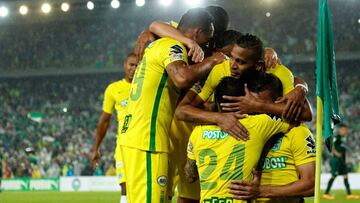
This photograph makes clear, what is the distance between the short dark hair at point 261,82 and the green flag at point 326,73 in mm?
418

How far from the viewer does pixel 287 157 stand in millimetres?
4773

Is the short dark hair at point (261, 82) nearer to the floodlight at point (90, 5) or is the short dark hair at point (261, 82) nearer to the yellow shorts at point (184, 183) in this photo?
the yellow shorts at point (184, 183)

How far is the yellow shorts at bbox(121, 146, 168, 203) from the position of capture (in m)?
5.46

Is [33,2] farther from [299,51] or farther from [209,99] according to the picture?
[209,99]

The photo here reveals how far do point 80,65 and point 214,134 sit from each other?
1467 inches

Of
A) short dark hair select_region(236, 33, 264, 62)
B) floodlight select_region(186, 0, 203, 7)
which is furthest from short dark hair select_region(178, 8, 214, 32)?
floodlight select_region(186, 0, 203, 7)

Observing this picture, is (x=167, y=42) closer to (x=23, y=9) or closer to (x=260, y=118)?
(x=260, y=118)

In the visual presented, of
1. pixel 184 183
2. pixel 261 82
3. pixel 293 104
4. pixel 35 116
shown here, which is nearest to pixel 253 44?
pixel 261 82

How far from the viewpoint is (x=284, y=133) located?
4.77 m

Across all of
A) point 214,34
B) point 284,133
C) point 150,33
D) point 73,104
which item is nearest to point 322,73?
point 284,133

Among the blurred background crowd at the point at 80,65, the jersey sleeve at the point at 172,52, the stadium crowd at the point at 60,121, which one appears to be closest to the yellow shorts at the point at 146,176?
the jersey sleeve at the point at 172,52

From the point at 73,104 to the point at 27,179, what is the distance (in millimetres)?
9922

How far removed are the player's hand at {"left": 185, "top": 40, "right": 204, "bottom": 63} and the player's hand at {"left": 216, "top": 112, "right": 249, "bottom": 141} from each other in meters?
0.80

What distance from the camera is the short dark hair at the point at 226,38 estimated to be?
5.71 meters
